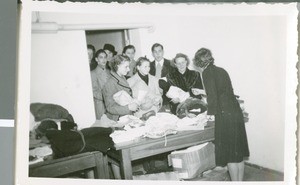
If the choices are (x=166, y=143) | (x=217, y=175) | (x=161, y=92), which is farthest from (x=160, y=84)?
(x=217, y=175)

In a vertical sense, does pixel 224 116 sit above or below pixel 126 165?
above

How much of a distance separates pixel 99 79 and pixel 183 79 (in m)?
0.20

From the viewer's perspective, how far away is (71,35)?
35.2 inches

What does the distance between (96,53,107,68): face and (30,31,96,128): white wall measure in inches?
1.1

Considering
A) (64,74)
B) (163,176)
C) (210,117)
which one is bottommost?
(163,176)

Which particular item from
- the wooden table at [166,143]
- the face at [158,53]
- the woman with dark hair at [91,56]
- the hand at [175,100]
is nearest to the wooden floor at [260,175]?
the wooden table at [166,143]

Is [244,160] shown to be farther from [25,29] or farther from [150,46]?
[25,29]

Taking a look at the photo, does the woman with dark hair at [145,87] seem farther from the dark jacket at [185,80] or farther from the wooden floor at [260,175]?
the wooden floor at [260,175]

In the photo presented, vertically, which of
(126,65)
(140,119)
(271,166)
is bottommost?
(271,166)

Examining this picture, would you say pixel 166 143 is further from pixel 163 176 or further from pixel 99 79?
pixel 99 79

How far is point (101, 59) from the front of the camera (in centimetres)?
89

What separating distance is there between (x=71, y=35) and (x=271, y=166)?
0.55m

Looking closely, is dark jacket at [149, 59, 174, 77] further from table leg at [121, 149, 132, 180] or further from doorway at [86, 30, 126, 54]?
table leg at [121, 149, 132, 180]

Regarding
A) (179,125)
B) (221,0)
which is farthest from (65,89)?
(221,0)
